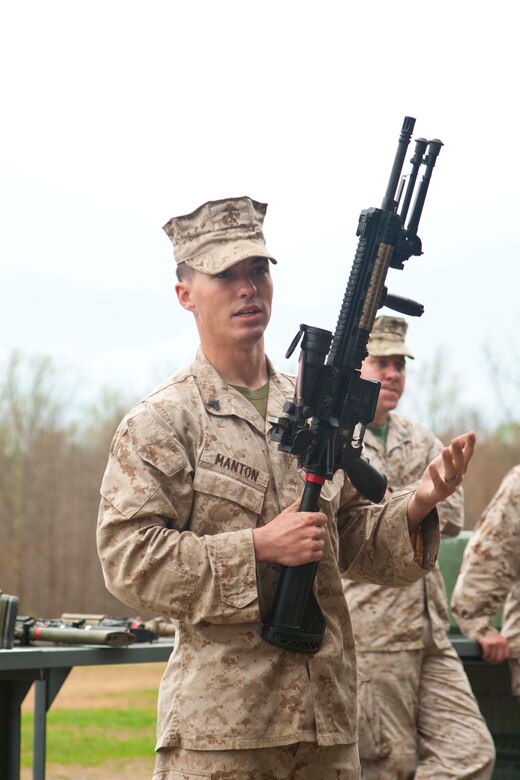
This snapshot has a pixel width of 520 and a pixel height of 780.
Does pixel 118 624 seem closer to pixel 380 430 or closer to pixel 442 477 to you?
pixel 380 430

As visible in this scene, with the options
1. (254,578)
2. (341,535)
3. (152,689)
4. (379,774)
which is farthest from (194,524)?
(152,689)

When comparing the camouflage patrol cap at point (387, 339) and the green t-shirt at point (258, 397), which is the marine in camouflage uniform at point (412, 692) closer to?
the camouflage patrol cap at point (387, 339)

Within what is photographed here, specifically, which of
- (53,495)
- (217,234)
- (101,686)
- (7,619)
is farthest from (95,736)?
(53,495)

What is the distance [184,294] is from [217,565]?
0.98m

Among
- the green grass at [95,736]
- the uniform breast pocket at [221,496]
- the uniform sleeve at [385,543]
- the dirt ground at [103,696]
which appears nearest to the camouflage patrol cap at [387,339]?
the uniform sleeve at [385,543]

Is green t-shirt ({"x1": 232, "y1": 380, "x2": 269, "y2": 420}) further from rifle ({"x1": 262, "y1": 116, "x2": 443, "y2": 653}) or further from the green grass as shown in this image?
the green grass

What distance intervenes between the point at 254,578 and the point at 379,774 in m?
3.02

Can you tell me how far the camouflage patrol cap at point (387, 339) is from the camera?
658cm

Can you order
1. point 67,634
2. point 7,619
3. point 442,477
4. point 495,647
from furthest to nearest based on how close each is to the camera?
point 495,647 < point 67,634 < point 7,619 < point 442,477

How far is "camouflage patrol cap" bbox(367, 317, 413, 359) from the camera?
6.58 metres

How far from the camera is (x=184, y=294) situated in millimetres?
4043

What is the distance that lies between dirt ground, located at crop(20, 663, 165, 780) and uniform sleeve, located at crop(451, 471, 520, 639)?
13.2 ft

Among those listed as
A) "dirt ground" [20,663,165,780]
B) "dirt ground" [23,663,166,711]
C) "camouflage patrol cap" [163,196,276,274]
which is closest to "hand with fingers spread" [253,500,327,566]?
"camouflage patrol cap" [163,196,276,274]

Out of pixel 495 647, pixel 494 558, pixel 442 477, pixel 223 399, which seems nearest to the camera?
pixel 442 477
